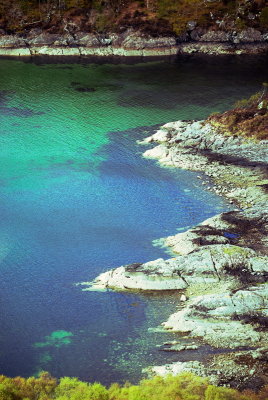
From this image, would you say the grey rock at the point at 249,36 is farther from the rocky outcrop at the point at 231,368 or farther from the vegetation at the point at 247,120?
the rocky outcrop at the point at 231,368

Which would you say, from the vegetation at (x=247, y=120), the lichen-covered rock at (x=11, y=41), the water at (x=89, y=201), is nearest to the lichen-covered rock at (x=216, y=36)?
the water at (x=89, y=201)

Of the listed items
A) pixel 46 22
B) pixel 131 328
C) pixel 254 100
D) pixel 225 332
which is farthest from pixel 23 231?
pixel 46 22

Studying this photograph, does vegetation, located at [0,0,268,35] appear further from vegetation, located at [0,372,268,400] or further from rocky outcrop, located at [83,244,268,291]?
vegetation, located at [0,372,268,400]

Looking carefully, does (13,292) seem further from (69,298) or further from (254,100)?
(254,100)

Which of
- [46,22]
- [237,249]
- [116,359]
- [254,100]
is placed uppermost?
[46,22]

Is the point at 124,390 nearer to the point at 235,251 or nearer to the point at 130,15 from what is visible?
the point at 235,251

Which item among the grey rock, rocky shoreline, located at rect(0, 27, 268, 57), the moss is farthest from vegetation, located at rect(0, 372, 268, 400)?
the grey rock
